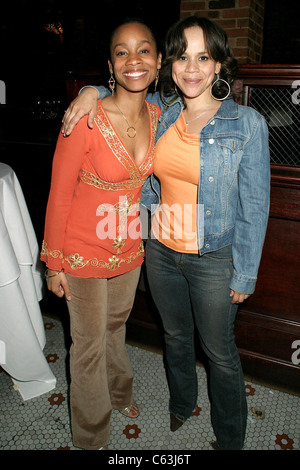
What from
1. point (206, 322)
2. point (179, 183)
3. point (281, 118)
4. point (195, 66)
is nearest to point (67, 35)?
point (281, 118)

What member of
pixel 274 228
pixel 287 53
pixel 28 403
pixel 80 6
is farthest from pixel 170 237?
pixel 80 6

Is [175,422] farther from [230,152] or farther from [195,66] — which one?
[195,66]

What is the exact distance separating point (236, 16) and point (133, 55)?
2.34 metres

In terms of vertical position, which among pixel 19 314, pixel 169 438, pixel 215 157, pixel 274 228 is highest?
pixel 215 157

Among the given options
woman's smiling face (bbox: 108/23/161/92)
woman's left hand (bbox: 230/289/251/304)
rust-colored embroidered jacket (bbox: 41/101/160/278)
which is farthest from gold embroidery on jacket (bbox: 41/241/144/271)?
woman's smiling face (bbox: 108/23/161/92)

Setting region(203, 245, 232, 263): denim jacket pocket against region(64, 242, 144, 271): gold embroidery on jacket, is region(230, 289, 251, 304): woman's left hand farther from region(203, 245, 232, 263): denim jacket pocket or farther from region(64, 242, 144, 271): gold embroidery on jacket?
region(64, 242, 144, 271): gold embroidery on jacket

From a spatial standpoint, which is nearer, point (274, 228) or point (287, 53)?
point (274, 228)

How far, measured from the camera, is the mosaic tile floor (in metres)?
1.56

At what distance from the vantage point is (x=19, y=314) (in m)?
1.62

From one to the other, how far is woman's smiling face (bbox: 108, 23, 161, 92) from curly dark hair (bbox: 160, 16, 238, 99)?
2.5 inches

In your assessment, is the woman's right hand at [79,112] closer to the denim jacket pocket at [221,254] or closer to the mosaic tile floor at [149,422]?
the denim jacket pocket at [221,254]

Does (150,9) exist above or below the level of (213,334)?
above

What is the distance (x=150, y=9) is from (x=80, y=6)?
2.20 m

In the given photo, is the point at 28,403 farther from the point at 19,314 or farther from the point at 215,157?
the point at 215,157
